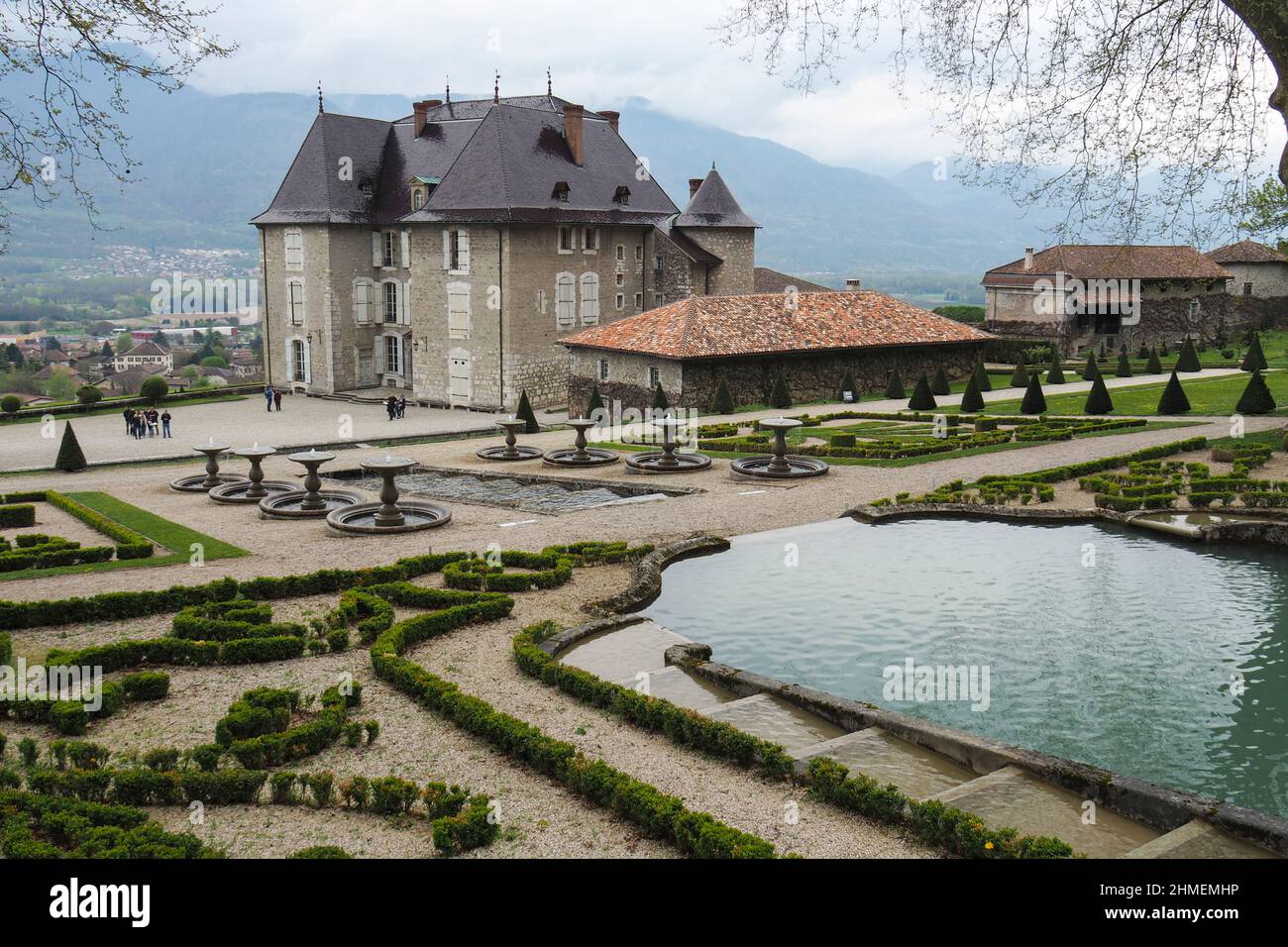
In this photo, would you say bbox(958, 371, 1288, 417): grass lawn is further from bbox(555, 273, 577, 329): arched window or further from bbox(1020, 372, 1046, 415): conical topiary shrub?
bbox(555, 273, 577, 329): arched window

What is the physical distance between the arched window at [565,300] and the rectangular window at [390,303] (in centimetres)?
998

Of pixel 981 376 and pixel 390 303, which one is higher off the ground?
pixel 390 303

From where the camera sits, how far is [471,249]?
45.5 m

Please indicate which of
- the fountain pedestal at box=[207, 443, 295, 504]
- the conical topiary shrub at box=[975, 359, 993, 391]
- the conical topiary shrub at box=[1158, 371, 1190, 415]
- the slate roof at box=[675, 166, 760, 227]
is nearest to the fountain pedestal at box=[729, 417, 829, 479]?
the fountain pedestal at box=[207, 443, 295, 504]

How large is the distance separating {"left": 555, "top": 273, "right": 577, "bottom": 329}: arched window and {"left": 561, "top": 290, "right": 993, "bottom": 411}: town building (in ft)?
21.7

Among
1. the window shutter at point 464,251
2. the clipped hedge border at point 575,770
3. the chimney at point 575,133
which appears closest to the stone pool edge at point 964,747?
the clipped hedge border at point 575,770

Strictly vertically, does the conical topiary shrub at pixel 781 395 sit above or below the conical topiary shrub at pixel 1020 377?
below

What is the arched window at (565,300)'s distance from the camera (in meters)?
46.4

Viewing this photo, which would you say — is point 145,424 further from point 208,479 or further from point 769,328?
point 769,328

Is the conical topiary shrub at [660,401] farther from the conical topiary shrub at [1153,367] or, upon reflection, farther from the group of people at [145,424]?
the conical topiary shrub at [1153,367]

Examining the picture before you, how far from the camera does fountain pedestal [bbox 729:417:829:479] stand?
24250 mm

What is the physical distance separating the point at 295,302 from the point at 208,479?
2922cm

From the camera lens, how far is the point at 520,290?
4491 cm

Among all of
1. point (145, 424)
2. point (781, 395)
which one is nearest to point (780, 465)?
point (781, 395)
